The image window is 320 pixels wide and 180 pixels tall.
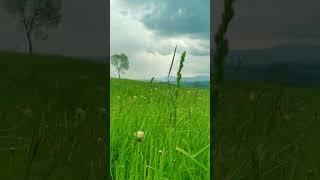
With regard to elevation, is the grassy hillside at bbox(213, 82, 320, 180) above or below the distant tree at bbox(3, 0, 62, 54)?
below

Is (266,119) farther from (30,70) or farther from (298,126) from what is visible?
(30,70)

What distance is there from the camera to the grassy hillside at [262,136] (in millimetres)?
1599

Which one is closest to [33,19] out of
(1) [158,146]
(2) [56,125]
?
(1) [158,146]

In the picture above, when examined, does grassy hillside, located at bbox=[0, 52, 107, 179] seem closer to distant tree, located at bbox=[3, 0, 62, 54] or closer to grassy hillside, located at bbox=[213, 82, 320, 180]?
distant tree, located at bbox=[3, 0, 62, 54]

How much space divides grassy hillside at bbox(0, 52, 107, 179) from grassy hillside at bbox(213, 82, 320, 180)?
17.9 inches

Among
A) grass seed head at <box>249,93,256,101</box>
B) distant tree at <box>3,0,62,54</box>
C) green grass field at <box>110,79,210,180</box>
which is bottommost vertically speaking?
green grass field at <box>110,79,210,180</box>

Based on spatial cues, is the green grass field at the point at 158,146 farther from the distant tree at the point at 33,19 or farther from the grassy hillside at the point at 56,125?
the distant tree at the point at 33,19

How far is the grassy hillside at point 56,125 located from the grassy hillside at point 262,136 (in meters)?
0.46

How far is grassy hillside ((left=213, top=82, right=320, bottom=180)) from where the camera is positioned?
160cm

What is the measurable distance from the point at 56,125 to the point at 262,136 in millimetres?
795

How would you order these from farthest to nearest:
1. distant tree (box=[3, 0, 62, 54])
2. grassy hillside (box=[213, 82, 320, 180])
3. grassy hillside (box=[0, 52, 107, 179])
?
distant tree (box=[3, 0, 62, 54]), grassy hillside (box=[213, 82, 320, 180]), grassy hillside (box=[0, 52, 107, 179])

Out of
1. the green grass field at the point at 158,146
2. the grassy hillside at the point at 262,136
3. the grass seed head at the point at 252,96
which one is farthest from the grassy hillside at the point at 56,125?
the grass seed head at the point at 252,96

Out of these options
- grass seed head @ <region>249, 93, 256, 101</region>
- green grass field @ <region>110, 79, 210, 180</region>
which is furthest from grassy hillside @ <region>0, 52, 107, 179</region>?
grass seed head @ <region>249, 93, 256, 101</region>

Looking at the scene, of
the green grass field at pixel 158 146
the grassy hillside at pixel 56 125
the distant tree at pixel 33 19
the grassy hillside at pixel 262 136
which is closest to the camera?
the grassy hillside at pixel 56 125
